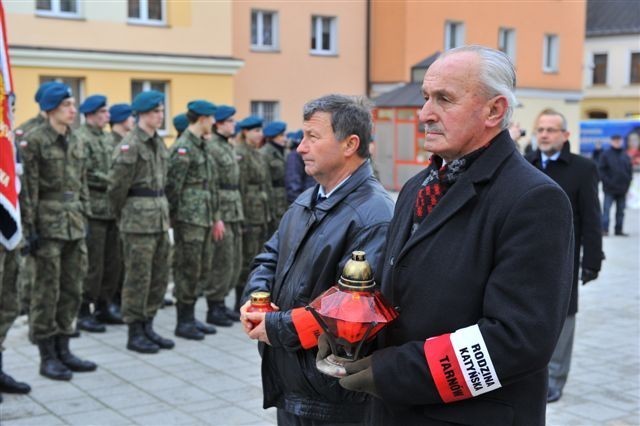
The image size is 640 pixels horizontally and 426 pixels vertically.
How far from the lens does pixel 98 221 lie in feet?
26.7

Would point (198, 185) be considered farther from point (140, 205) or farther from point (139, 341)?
point (139, 341)

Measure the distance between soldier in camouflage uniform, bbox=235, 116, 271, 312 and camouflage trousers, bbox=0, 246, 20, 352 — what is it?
3539 mm

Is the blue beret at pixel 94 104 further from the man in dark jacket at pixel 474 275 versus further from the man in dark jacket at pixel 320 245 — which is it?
the man in dark jacket at pixel 474 275

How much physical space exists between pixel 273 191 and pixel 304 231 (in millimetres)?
6787

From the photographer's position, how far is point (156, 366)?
655 cm

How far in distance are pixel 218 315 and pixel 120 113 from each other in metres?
2.45

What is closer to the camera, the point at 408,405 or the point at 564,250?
the point at 564,250

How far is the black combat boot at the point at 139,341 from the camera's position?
693 cm

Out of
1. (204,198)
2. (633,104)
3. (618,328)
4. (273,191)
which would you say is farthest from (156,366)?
(633,104)

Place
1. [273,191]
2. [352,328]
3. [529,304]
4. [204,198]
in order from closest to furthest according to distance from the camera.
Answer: [529,304], [352,328], [204,198], [273,191]

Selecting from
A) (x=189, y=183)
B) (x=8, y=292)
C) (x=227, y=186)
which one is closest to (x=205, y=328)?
(x=189, y=183)

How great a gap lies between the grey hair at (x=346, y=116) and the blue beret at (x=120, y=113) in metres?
5.74

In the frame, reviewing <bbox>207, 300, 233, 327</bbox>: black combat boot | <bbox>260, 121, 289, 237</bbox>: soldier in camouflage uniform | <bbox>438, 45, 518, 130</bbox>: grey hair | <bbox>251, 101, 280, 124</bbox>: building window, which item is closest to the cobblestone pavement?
<bbox>207, 300, 233, 327</bbox>: black combat boot

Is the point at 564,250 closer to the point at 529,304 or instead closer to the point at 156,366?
the point at 529,304
